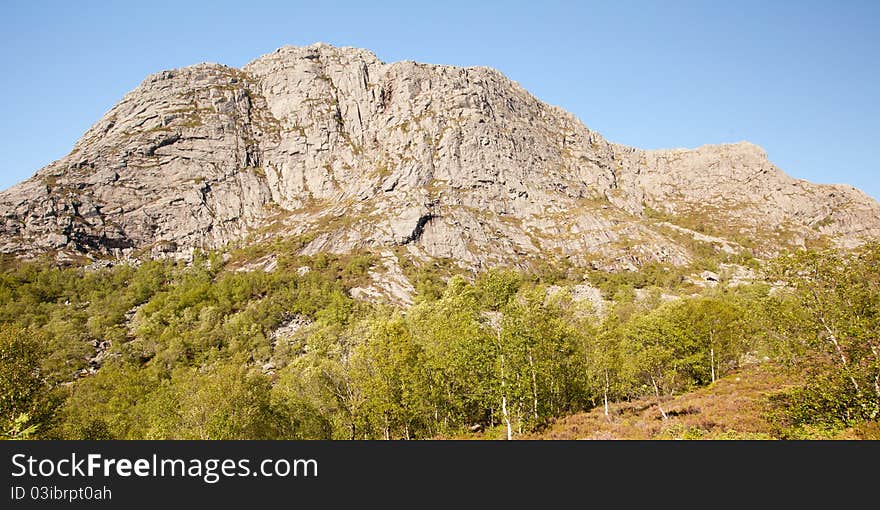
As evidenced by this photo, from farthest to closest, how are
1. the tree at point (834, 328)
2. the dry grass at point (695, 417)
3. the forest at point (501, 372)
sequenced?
the dry grass at point (695, 417), the forest at point (501, 372), the tree at point (834, 328)

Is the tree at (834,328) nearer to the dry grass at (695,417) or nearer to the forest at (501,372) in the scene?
the forest at (501,372)

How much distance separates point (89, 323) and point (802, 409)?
169688 mm

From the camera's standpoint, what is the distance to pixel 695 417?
94.2 feet

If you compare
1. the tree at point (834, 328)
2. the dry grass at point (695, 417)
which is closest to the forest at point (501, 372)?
the tree at point (834, 328)

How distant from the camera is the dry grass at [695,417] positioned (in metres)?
23.6

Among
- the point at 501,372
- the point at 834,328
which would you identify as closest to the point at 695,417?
the point at 501,372

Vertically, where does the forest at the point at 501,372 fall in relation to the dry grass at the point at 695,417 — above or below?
above

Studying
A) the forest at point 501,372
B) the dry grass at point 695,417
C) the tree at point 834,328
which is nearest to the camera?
the tree at point 834,328

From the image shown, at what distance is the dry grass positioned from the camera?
2361cm

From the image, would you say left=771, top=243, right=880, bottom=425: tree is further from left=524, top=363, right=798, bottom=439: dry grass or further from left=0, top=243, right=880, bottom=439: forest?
left=524, top=363, right=798, bottom=439: dry grass

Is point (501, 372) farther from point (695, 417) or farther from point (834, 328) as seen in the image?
point (834, 328)
